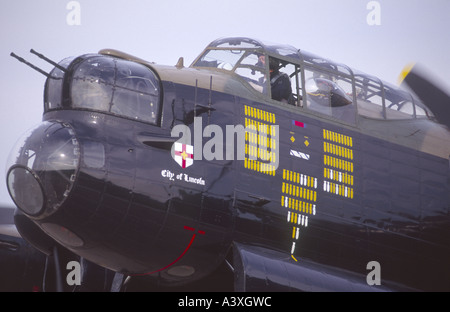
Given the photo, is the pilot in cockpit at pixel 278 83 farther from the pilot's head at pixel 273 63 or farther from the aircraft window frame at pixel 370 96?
the aircraft window frame at pixel 370 96

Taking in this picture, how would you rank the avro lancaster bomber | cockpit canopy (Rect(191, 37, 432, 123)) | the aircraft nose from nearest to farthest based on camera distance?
the aircraft nose < the avro lancaster bomber < cockpit canopy (Rect(191, 37, 432, 123))

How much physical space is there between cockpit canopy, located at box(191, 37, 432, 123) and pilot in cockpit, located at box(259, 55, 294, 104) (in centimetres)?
2

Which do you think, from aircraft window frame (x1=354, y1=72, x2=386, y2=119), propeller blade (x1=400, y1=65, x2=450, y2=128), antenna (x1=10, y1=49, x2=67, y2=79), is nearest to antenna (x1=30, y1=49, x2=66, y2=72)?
antenna (x1=10, y1=49, x2=67, y2=79)

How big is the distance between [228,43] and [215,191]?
3.73m

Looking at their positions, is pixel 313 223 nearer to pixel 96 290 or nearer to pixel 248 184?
pixel 248 184

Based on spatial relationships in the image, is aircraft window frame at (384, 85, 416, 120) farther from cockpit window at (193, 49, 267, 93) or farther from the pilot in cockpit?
cockpit window at (193, 49, 267, 93)

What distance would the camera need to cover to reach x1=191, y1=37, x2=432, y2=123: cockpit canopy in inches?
455

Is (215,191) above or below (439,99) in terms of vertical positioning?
below

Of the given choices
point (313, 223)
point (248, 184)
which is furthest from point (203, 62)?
point (313, 223)

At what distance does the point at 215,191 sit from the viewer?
10000 mm

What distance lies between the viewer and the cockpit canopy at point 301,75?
37.9 ft

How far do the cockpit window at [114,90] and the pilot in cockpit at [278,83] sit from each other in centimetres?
251

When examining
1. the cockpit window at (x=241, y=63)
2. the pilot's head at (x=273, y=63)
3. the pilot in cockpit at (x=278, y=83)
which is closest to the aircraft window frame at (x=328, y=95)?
the pilot in cockpit at (x=278, y=83)
